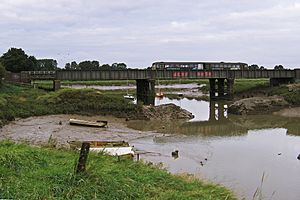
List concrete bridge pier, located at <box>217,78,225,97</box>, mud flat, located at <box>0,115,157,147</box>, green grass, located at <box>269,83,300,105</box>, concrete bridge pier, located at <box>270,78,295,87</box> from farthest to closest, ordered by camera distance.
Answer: concrete bridge pier, located at <box>270,78,295,87</box>
concrete bridge pier, located at <box>217,78,225,97</box>
green grass, located at <box>269,83,300,105</box>
mud flat, located at <box>0,115,157,147</box>

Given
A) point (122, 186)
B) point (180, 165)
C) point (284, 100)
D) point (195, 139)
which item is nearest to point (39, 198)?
point (122, 186)

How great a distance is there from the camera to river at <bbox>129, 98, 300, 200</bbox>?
766 inches

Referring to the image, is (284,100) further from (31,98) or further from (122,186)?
(122,186)

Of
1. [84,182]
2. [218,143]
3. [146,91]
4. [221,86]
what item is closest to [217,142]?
[218,143]

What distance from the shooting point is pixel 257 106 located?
56438mm

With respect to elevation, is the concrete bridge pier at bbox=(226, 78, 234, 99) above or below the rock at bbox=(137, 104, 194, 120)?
above

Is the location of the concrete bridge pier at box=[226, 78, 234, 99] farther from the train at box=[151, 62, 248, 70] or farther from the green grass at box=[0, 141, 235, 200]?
the green grass at box=[0, 141, 235, 200]

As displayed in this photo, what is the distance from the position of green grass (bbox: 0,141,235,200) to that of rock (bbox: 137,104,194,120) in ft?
108

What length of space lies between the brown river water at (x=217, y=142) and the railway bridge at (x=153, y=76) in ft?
62.8

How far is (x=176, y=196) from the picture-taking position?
11500mm

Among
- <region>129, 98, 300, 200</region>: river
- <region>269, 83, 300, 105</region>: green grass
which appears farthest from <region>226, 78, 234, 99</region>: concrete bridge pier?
<region>129, 98, 300, 200</region>: river

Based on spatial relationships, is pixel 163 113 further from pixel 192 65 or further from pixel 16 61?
pixel 16 61

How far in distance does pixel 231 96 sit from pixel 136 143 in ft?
151

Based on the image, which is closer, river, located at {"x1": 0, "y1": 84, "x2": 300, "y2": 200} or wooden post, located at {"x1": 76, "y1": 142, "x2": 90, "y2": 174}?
wooden post, located at {"x1": 76, "y1": 142, "x2": 90, "y2": 174}
